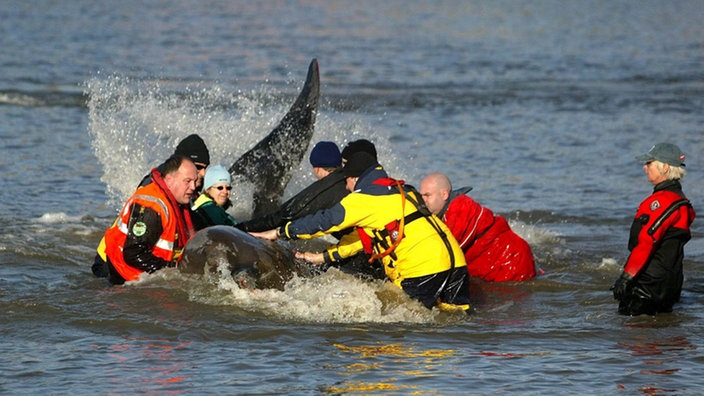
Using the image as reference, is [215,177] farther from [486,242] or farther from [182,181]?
[486,242]

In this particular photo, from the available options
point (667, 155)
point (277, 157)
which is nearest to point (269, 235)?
point (667, 155)

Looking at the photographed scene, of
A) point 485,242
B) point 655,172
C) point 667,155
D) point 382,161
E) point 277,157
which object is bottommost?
point 485,242

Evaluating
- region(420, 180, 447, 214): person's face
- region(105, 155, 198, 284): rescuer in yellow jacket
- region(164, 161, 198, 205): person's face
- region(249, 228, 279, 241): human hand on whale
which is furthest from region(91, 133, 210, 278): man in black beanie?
region(420, 180, 447, 214): person's face

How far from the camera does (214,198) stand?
35.8 ft

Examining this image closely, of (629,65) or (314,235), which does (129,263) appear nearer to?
(314,235)

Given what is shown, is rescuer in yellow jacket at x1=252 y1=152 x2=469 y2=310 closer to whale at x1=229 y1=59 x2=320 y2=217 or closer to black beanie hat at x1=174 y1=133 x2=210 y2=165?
black beanie hat at x1=174 y1=133 x2=210 y2=165

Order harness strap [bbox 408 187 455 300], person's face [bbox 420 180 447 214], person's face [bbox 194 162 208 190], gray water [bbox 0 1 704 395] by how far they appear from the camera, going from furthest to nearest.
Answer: person's face [bbox 194 162 208 190]
person's face [bbox 420 180 447 214]
harness strap [bbox 408 187 455 300]
gray water [bbox 0 1 704 395]

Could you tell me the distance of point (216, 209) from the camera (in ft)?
35.7

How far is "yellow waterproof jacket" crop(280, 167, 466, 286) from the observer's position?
30.6 feet

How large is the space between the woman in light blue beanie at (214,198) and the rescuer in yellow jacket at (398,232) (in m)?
1.11

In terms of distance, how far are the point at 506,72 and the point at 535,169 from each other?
12474mm

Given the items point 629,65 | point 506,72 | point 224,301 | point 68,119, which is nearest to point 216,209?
point 224,301

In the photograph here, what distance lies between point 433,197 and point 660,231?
77.3 inches

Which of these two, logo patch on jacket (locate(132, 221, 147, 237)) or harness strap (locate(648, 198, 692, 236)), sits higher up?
harness strap (locate(648, 198, 692, 236))
